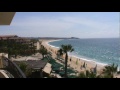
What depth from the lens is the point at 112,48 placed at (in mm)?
57094

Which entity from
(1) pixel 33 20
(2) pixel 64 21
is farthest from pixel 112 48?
(1) pixel 33 20
